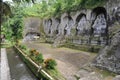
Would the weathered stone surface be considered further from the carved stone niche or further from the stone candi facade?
the carved stone niche

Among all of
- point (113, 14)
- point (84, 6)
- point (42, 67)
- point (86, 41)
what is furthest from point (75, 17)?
point (42, 67)

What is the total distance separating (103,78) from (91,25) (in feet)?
43.4

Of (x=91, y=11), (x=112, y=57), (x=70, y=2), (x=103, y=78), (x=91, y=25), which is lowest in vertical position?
(x=103, y=78)

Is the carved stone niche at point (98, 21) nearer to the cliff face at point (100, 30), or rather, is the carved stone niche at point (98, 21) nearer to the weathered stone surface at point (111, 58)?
the cliff face at point (100, 30)

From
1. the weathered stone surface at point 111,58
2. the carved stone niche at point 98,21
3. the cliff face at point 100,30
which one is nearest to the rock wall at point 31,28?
the cliff face at point 100,30

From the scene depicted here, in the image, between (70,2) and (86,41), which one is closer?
(86,41)

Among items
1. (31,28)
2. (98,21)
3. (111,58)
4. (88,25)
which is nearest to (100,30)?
(98,21)

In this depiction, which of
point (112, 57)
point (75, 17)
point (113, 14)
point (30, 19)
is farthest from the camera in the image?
point (30, 19)

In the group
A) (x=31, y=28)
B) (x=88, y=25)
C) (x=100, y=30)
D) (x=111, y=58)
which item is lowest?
(x=111, y=58)

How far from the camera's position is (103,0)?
18.2 m

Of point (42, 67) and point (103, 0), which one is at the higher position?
point (103, 0)

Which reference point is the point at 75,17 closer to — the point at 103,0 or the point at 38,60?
the point at 103,0

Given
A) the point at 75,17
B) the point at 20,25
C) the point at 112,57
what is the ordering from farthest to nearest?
the point at 20,25 → the point at 75,17 → the point at 112,57

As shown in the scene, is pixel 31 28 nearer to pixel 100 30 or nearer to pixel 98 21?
pixel 98 21
